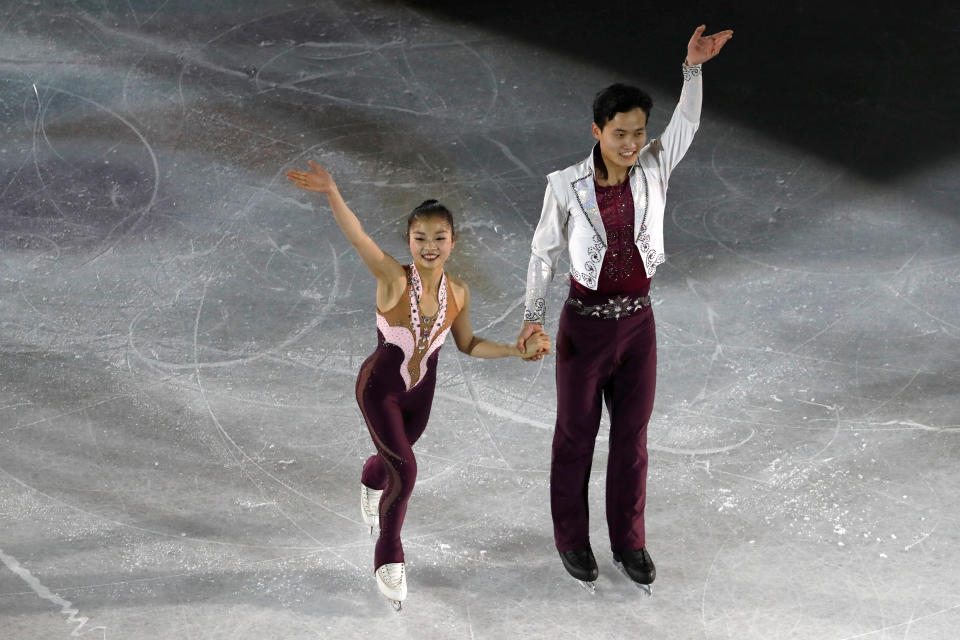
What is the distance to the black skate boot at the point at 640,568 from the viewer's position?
4551mm

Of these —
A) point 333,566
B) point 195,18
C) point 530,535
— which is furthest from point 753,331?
point 195,18

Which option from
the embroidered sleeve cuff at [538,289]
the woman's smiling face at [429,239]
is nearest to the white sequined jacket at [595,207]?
the embroidered sleeve cuff at [538,289]

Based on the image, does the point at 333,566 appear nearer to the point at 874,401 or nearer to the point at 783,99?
the point at 874,401

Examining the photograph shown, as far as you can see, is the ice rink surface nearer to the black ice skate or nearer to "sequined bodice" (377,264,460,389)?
the black ice skate

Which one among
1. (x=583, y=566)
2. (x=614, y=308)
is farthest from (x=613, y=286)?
(x=583, y=566)

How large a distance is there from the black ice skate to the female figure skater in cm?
58

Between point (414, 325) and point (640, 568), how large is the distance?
1190 mm

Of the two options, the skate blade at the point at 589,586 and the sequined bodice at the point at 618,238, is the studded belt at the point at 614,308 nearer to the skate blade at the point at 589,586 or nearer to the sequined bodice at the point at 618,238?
the sequined bodice at the point at 618,238

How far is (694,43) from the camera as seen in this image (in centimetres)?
425

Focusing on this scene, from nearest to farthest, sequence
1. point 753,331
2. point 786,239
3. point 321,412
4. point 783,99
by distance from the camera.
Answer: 1. point 321,412
2. point 753,331
3. point 786,239
4. point 783,99

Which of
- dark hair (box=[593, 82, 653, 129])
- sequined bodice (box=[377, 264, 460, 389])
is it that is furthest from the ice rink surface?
dark hair (box=[593, 82, 653, 129])

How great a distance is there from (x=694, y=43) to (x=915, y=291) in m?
2.65

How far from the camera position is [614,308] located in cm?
430

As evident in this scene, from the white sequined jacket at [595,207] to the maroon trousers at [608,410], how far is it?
129 mm
